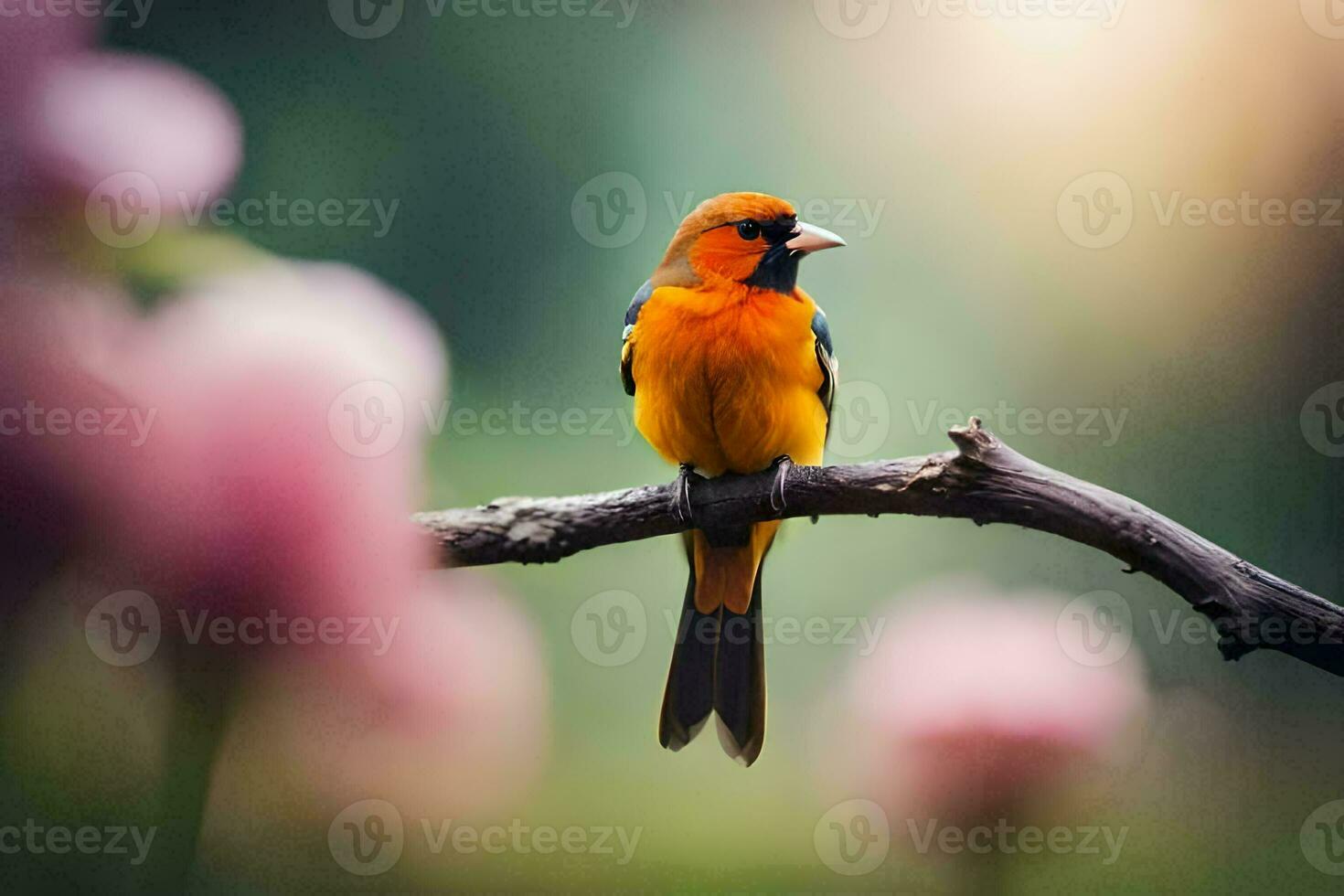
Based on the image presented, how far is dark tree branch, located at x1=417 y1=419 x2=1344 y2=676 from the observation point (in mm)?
1250

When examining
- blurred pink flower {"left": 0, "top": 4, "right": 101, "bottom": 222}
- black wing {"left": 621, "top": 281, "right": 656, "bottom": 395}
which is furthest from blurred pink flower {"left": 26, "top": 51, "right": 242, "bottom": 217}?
black wing {"left": 621, "top": 281, "right": 656, "bottom": 395}

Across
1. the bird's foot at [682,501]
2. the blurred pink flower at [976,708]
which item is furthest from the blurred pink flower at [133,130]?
the blurred pink flower at [976,708]

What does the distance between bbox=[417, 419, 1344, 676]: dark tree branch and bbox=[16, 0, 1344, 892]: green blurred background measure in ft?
0.57

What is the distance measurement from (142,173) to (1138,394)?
1.44 meters

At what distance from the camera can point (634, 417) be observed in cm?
155

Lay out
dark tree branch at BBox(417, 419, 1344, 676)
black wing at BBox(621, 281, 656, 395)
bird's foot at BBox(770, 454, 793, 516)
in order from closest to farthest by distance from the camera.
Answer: dark tree branch at BBox(417, 419, 1344, 676), bird's foot at BBox(770, 454, 793, 516), black wing at BBox(621, 281, 656, 395)

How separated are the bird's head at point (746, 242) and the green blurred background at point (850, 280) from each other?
3.2 inches

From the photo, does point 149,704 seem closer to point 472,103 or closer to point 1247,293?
point 472,103

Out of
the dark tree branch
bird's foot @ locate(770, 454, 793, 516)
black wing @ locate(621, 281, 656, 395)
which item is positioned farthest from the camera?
black wing @ locate(621, 281, 656, 395)

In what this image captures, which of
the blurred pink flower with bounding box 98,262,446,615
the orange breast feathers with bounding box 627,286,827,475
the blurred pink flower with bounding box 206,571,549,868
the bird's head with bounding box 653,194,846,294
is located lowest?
the blurred pink flower with bounding box 206,571,549,868

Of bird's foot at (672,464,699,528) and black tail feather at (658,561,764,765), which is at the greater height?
bird's foot at (672,464,699,528)

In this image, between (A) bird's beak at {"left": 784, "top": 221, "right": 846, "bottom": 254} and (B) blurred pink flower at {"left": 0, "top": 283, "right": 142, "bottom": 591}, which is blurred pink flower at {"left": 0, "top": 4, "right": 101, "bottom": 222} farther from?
(A) bird's beak at {"left": 784, "top": 221, "right": 846, "bottom": 254}

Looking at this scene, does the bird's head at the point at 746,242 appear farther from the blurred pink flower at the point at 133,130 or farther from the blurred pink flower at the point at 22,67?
the blurred pink flower at the point at 22,67

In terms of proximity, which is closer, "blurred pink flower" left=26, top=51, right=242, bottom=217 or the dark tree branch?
the dark tree branch
